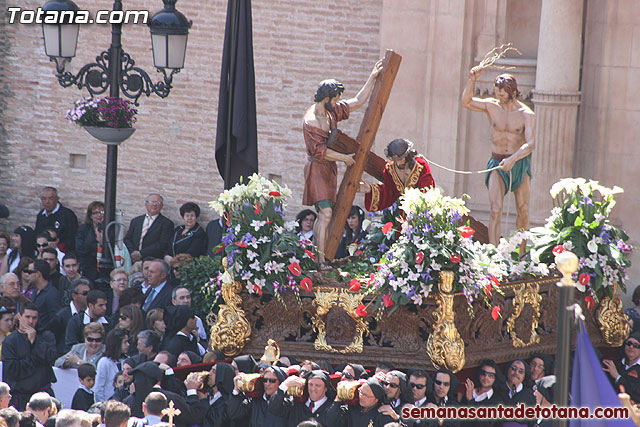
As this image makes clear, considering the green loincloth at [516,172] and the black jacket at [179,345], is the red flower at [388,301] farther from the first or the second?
the green loincloth at [516,172]

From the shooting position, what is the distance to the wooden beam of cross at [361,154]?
11.6m

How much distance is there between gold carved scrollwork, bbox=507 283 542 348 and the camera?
1127 cm

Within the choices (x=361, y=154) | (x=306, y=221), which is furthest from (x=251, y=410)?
(x=306, y=221)

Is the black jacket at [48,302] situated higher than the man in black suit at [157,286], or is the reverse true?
the man in black suit at [157,286]

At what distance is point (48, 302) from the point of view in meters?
13.6

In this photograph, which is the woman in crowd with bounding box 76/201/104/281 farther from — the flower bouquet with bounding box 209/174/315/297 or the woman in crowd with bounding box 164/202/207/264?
the flower bouquet with bounding box 209/174/315/297

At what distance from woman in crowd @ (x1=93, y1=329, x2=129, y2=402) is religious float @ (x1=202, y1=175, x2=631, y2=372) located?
2.66ft

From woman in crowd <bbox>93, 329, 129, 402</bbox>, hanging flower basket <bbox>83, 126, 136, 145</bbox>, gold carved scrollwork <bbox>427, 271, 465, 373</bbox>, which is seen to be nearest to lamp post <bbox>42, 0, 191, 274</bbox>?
hanging flower basket <bbox>83, 126, 136, 145</bbox>

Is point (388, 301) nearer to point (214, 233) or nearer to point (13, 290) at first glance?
point (13, 290)

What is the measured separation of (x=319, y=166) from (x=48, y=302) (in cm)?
376

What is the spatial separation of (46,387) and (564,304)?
6.81 meters

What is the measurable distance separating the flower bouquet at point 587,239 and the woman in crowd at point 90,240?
21.6 feet

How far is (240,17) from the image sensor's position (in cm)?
1202

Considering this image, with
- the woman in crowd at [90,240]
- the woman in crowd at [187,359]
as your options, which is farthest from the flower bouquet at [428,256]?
the woman in crowd at [90,240]
